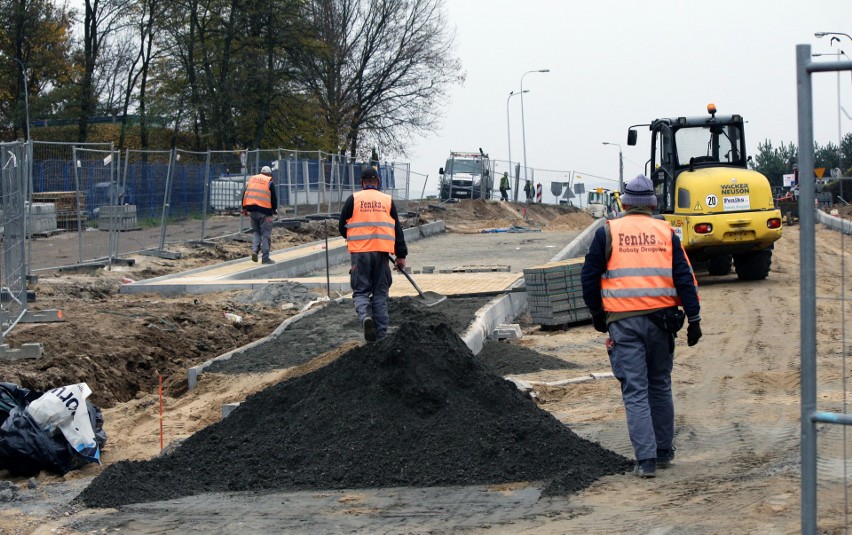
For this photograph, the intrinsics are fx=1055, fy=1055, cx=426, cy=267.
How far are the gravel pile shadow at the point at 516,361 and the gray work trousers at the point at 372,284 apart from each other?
4.07 feet

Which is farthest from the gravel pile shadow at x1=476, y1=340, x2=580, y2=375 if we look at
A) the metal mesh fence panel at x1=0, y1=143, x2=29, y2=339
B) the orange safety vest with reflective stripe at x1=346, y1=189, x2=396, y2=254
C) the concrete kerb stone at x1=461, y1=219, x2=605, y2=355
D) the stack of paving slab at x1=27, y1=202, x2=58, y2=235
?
the stack of paving slab at x1=27, y1=202, x2=58, y2=235

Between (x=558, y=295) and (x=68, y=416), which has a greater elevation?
(x=558, y=295)

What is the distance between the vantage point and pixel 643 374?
6.72 m

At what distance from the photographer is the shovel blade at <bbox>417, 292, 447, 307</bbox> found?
47.0ft

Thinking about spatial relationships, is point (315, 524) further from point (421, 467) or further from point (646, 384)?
point (646, 384)

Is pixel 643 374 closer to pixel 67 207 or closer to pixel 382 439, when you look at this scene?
pixel 382 439

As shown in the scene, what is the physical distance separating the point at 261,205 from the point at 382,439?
14282 millimetres

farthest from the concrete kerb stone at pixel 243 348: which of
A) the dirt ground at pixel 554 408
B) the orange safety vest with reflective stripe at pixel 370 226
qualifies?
the orange safety vest with reflective stripe at pixel 370 226

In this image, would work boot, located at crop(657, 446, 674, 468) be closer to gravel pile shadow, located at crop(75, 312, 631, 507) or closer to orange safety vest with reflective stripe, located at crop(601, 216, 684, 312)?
gravel pile shadow, located at crop(75, 312, 631, 507)

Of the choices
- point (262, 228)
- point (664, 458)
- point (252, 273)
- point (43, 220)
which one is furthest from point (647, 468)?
point (43, 220)

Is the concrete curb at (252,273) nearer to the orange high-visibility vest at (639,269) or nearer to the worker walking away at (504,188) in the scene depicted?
the orange high-visibility vest at (639,269)

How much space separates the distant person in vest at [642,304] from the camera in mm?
6699

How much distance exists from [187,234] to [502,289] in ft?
35.9

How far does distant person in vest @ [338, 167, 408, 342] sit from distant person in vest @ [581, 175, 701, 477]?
4249 mm
